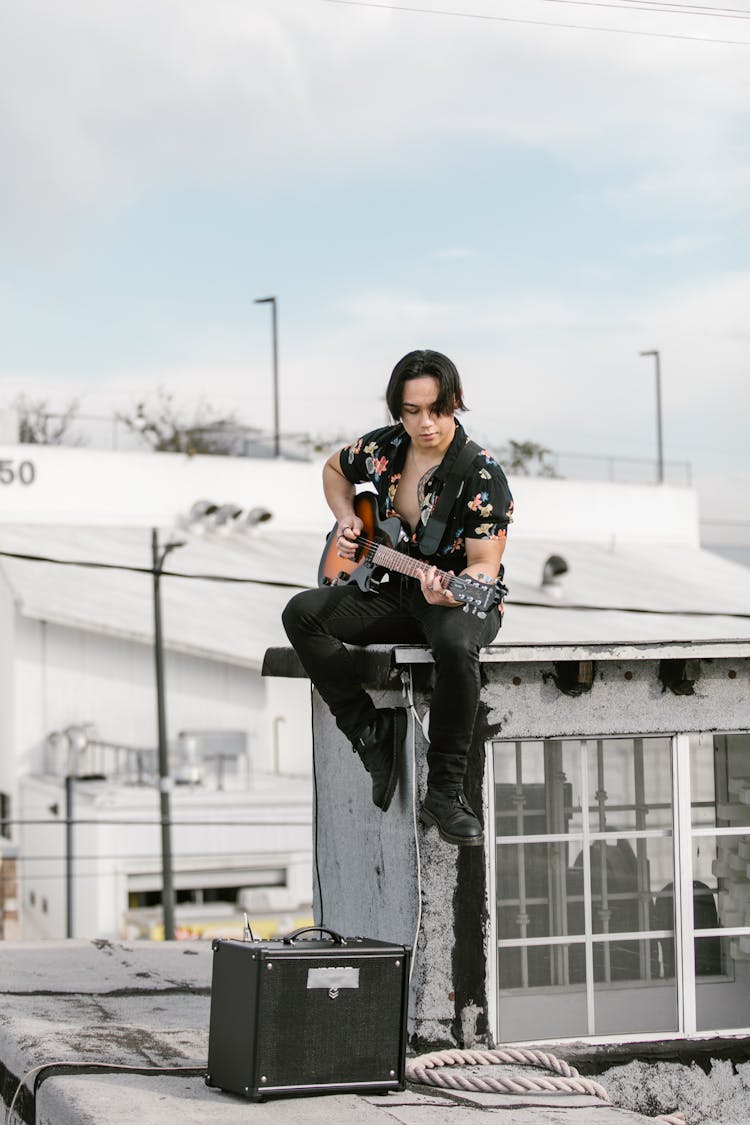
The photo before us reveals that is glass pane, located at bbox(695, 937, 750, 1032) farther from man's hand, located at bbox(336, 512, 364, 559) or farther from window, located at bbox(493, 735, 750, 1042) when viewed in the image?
man's hand, located at bbox(336, 512, 364, 559)

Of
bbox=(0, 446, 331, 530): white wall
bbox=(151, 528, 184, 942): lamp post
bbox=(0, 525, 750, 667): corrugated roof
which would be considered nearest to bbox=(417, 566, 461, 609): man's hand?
bbox=(151, 528, 184, 942): lamp post

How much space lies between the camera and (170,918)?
24.6 m

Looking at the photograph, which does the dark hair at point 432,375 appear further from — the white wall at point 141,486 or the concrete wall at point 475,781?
the white wall at point 141,486

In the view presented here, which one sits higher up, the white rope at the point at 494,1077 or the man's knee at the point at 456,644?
the man's knee at the point at 456,644

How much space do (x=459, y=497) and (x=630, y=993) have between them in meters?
2.62

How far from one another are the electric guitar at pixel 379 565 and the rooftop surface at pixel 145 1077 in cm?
189

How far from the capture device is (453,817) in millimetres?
6219

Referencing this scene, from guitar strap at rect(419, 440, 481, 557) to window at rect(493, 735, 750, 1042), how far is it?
3.88 feet

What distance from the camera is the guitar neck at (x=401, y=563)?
6.12 meters

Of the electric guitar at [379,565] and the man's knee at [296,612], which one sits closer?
the electric guitar at [379,565]

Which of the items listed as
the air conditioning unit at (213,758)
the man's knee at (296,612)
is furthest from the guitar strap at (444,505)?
the air conditioning unit at (213,758)

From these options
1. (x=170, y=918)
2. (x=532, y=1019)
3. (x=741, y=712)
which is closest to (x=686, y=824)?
(x=741, y=712)

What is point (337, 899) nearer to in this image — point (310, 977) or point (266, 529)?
point (310, 977)

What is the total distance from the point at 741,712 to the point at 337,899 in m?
2.10
